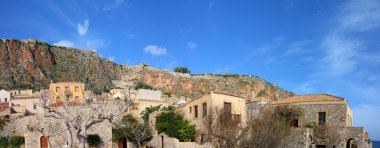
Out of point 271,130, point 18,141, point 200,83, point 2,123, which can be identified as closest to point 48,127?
point 18,141

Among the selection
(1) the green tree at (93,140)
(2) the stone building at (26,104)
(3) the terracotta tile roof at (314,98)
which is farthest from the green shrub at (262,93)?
(1) the green tree at (93,140)

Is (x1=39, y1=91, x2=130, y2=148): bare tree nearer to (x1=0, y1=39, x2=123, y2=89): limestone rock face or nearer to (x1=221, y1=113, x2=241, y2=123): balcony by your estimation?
(x1=221, y1=113, x2=241, y2=123): balcony

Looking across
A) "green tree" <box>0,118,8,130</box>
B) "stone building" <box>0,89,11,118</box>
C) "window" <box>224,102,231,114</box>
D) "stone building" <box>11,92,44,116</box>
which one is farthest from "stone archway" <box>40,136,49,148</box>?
"stone building" <box>11,92,44,116</box>

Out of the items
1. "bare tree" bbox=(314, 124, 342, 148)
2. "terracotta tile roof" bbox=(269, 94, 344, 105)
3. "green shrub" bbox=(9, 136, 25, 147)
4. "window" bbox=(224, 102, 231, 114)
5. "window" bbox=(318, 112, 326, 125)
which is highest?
"terracotta tile roof" bbox=(269, 94, 344, 105)

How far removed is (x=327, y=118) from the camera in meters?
30.5

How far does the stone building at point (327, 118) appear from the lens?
93.9ft

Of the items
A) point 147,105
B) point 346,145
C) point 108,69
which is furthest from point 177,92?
point 346,145

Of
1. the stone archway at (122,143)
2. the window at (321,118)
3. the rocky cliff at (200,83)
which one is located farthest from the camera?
the rocky cliff at (200,83)

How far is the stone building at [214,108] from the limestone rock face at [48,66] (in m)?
67.2

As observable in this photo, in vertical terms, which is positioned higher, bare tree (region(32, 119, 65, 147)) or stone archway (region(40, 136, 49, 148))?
bare tree (region(32, 119, 65, 147))

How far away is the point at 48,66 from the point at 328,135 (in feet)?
310

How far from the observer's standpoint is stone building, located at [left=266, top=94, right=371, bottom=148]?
2862 centimetres

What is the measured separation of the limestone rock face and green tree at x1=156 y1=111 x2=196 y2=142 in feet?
208

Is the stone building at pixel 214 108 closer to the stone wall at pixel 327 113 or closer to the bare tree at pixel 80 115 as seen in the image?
the stone wall at pixel 327 113
